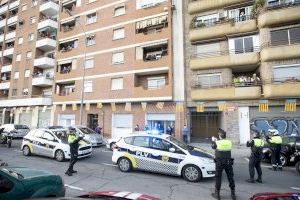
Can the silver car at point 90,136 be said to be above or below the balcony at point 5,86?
below

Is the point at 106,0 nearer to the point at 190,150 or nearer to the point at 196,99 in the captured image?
the point at 196,99

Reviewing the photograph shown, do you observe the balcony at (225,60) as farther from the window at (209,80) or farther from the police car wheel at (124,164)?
the police car wheel at (124,164)

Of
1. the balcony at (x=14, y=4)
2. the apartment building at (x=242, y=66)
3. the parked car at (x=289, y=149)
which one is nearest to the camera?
the parked car at (x=289, y=149)

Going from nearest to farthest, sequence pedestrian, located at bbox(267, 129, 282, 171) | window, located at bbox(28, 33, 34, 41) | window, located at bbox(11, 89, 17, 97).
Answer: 1. pedestrian, located at bbox(267, 129, 282, 171)
2. window, located at bbox(28, 33, 34, 41)
3. window, located at bbox(11, 89, 17, 97)

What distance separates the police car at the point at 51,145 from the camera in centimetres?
1296

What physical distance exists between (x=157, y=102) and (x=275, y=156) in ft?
40.2

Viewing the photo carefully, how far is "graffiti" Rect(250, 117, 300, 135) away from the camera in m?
18.3

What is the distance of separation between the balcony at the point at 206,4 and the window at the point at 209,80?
574 cm

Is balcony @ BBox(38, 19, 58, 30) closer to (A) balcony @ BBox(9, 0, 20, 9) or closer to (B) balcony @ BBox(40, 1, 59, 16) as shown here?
(B) balcony @ BBox(40, 1, 59, 16)

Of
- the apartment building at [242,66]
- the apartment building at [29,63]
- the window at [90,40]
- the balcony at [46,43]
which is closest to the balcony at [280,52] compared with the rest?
the apartment building at [242,66]

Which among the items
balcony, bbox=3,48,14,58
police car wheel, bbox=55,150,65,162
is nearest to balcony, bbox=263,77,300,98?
police car wheel, bbox=55,150,65,162

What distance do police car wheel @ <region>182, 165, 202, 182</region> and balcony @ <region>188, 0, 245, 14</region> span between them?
1611cm

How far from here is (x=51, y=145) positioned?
13.3m

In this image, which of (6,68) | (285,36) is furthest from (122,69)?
(6,68)
